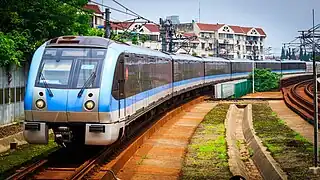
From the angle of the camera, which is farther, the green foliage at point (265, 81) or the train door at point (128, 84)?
the green foliage at point (265, 81)

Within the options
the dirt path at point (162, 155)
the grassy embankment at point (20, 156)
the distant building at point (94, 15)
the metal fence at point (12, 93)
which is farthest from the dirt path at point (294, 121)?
the distant building at point (94, 15)

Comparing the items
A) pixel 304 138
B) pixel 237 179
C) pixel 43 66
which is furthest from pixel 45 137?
pixel 304 138

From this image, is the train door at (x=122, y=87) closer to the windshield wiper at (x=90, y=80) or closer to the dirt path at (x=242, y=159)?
the windshield wiper at (x=90, y=80)

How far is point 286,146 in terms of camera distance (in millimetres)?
14320

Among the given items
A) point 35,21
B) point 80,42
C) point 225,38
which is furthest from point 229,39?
point 80,42

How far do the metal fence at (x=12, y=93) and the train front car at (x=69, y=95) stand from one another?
266 inches

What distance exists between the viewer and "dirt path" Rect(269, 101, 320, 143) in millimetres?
17322

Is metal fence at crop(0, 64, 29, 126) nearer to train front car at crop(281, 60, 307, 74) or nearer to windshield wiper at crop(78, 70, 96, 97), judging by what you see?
windshield wiper at crop(78, 70, 96, 97)

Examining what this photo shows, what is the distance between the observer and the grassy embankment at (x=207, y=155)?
1122cm

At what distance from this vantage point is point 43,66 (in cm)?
1130

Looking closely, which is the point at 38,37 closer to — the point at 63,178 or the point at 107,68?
the point at 107,68

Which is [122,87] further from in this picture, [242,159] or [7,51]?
[7,51]

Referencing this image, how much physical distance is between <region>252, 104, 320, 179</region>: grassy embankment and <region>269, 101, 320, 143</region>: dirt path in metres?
0.28

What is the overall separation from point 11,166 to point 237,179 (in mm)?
6075
